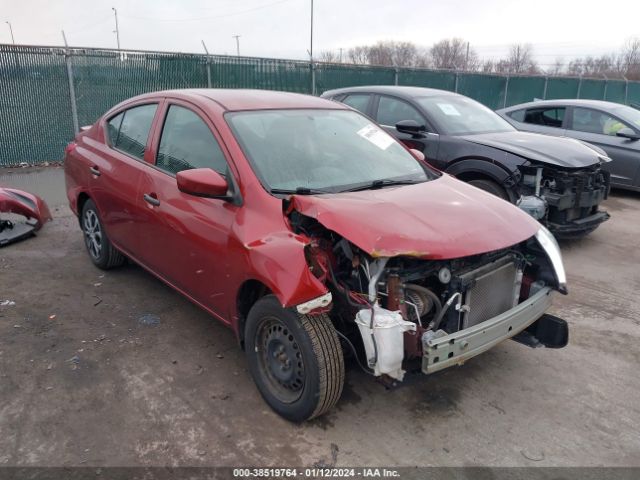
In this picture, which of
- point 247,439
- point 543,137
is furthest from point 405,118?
point 247,439

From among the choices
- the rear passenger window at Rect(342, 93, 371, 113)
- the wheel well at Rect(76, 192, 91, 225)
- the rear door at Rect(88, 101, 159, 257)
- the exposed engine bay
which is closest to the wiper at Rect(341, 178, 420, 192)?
the exposed engine bay

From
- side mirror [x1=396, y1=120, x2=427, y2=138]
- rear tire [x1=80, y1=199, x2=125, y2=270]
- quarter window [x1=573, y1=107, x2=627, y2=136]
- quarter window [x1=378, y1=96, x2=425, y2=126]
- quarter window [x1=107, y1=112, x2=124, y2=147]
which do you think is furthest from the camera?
quarter window [x1=573, y1=107, x2=627, y2=136]

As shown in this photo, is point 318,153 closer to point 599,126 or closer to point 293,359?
point 293,359

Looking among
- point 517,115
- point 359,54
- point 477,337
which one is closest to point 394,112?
point 517,115

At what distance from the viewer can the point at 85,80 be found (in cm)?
1047

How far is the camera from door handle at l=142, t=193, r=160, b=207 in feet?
12.1

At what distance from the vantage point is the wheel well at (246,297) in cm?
302

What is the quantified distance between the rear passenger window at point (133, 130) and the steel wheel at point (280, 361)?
1.94m

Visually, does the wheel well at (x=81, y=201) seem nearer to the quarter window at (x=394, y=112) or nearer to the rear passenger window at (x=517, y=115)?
the quarter window at (x=394, y=112)

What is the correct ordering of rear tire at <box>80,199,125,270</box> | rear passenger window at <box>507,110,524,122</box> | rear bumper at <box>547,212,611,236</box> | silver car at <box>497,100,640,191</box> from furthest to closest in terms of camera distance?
rear passenger window at <box>507,110,524,122</box>
silver car at <box>497,100,640,191</box>
rear bumper at <box>547,212,611,236</box>
rear tire at <box>80,199,125,270</box>

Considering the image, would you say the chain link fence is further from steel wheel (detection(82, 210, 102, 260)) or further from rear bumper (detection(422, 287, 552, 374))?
rear bumper (detection(422, 287, 552, 374))

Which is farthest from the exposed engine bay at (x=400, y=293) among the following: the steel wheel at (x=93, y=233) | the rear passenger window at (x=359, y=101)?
the rear passenger window at (x=359, y=101)

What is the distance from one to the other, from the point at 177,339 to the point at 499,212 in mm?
2448

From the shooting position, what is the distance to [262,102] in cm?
372
